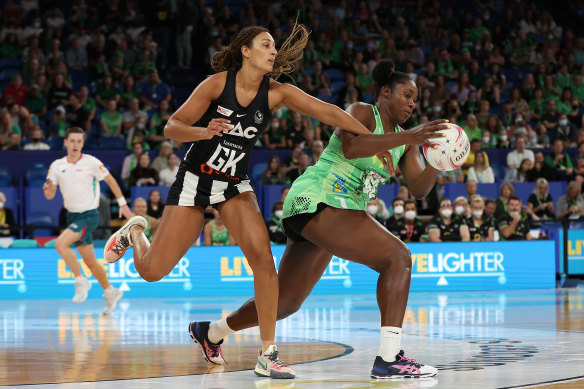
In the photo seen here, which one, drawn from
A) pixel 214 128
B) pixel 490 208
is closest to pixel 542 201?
pixel 490 208

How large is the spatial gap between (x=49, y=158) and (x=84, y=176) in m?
4.04

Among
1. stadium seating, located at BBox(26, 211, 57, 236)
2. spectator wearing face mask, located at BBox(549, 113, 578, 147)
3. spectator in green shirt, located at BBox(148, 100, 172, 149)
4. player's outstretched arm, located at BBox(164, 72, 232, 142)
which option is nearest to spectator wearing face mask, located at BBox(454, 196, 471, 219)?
spectator wearing face mask, located at BBox(549, 113, 578, 147)

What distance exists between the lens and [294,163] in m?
16.0

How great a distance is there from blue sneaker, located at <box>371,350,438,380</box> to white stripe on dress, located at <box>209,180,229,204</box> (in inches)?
56.4

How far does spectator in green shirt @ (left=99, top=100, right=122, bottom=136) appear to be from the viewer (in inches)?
679

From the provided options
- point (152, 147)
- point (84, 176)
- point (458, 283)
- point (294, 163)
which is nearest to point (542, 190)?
point (458, 283)

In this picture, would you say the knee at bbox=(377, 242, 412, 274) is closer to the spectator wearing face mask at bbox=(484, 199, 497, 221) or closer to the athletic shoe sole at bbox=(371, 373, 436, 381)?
the athletic shoe sole at bbox=(371, 373, 436, 381)

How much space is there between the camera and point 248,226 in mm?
6070

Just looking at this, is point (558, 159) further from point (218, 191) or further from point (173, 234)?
point (173, 234)

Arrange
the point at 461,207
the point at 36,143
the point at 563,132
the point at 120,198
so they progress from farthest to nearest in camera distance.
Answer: the point at 563,132, the point at 36,143, the point at 461,207, the point at 120,198

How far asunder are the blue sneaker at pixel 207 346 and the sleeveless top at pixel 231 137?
1.16 meters

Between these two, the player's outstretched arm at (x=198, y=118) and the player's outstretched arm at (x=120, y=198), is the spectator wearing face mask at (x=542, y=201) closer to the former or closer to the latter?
the player's outstretched arm at (x=120, y=198)

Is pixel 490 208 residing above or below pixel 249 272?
above

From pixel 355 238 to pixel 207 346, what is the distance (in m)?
1.40
